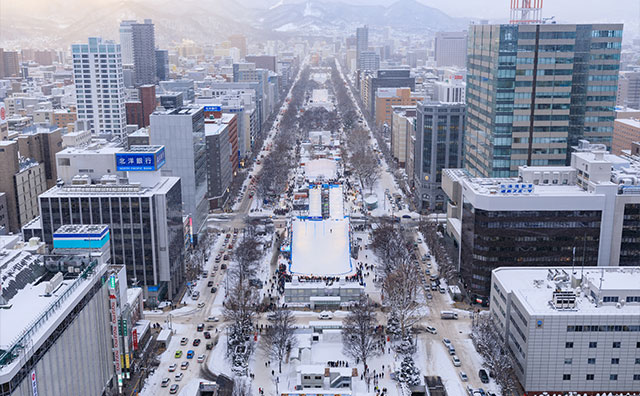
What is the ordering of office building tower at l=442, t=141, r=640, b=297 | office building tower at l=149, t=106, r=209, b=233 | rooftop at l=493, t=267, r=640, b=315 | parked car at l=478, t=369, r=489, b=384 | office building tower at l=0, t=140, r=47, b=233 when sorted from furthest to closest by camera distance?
office building tower at l=0, t=140, r=47, b=233 < office building tower at l=149, t=106, r=209, b=233 < office building tower at l=442, t=141, r=640, b=297 < parked car at l=478, t=369, r=489, b=384 < rooftop at l=493, t=267, r=640, b=315

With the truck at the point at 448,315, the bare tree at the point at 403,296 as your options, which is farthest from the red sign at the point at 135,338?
the truck at the point at 448,315

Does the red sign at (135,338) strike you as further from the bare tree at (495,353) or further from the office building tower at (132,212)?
the bare tree at (495,353)

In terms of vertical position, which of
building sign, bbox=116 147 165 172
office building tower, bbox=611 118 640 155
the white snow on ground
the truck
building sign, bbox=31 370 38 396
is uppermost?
building sign, bbox=116 147 165 172

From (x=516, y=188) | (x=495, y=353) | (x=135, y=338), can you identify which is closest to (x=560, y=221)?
(x=516, y=188)

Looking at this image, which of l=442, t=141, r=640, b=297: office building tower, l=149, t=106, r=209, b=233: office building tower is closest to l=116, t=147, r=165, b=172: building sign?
l=149, t=106, r=209, b=233: office building tower

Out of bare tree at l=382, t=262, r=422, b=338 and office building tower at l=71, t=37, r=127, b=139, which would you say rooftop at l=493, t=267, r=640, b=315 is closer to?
bare tree at l=382, t=262, r=422, b=338

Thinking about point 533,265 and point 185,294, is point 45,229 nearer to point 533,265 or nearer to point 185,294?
point 185,294

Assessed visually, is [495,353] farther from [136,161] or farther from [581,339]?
[136,161]

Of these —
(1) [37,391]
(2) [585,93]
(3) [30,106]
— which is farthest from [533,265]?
(3) [30,106]
